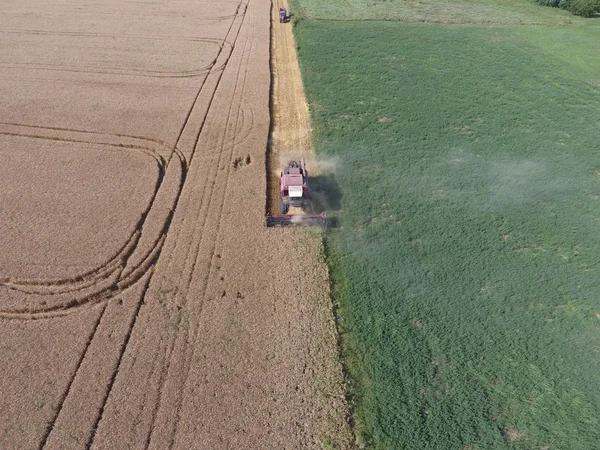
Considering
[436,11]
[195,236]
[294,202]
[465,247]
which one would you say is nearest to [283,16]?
[436,11]

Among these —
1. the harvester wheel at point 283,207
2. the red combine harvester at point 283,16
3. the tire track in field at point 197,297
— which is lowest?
the tire track in field at point 197,297

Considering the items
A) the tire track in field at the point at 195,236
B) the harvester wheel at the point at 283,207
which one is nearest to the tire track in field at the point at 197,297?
the tire track in field at the point at 195,236

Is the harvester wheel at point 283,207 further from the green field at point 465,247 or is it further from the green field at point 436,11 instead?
the green field at point 436,11

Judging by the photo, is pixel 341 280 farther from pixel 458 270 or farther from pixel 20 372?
pixel 20 372

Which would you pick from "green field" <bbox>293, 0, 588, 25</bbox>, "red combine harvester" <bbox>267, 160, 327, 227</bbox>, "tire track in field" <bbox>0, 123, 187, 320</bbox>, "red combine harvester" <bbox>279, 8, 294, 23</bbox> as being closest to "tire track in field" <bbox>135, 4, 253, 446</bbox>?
"tire track in field" <bbox>0, 123, 187, 320</bbox>

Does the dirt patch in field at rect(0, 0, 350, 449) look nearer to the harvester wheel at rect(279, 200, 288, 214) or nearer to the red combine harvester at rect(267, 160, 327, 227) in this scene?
the red combine harvester at rect(267, 160, 327, 227)

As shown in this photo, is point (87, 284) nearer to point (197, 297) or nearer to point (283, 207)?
point (197, 297)
